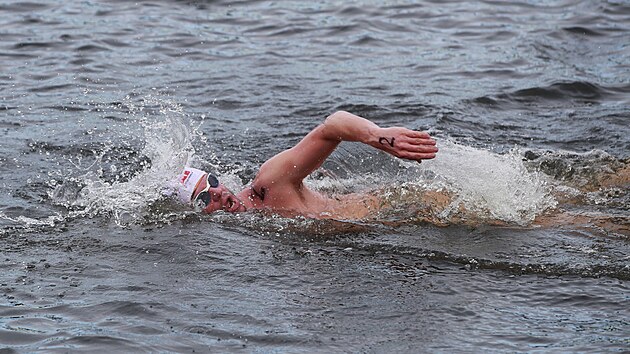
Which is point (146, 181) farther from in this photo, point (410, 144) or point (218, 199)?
point (410, 144)

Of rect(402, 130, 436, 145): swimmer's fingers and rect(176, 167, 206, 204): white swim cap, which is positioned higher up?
rect(402, 130, 436, 145): swimmer's fingers

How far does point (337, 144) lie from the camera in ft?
26.0

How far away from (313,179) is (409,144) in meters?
2.63

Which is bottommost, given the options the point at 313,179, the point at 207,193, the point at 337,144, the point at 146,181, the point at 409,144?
the point at 313,179

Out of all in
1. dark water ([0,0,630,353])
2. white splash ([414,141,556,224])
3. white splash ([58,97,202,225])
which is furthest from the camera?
white splash ([58,97,202,225])

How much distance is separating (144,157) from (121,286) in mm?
3510

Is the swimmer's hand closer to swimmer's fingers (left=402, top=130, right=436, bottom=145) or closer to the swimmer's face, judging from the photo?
swimmer's fingers (left=402, top=130, right=436, bottom=145)

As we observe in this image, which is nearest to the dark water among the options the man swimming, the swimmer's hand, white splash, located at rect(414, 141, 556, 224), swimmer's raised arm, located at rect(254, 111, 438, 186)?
white splash, located at rect(414, 141, 556, 224)

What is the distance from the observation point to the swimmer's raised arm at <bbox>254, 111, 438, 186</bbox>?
7.06 m

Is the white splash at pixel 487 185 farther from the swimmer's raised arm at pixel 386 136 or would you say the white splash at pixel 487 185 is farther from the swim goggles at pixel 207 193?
the swim goggles at pixel 207 193

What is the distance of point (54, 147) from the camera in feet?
34.7

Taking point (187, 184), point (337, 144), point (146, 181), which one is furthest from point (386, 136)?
point (146, 181)

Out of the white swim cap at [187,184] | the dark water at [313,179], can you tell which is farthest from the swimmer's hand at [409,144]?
the white swim cap at [187,184]

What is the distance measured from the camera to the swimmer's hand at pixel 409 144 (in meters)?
7.00
